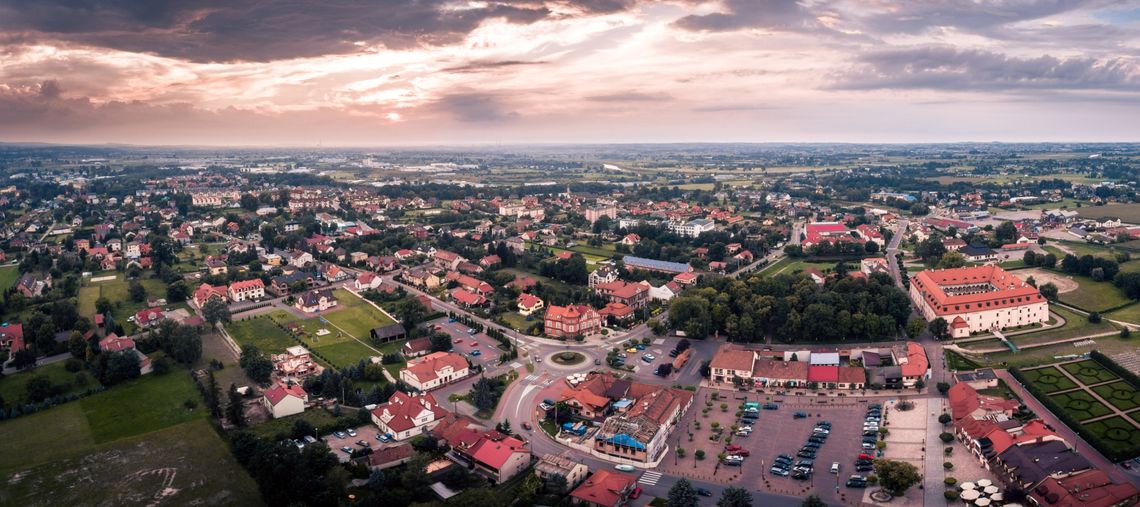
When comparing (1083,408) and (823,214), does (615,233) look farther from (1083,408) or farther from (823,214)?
(1083,408)

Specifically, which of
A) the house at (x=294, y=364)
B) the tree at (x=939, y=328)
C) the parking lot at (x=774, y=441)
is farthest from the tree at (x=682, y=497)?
the tree at (x=939, y=328)

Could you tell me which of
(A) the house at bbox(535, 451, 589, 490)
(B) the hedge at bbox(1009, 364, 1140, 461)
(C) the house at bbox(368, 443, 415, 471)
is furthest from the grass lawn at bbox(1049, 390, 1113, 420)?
(C) the house at bbox(368, 443, 415, 471)

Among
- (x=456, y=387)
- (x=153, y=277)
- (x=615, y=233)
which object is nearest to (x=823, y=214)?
(x=615, y=233)

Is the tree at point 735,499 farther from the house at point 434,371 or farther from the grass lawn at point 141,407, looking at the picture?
the grass lawn at point 141,407

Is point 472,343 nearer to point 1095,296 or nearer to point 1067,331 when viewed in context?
point 1067,331

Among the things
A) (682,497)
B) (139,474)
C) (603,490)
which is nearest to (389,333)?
(139,474)

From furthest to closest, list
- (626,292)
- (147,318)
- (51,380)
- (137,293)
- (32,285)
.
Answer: (32,285) → (137,293) → (626,292) → (147,318) → (51,380)

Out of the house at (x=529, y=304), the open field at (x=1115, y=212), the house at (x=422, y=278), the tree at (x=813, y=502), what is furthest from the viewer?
the open field at (x=1115, y=212)
